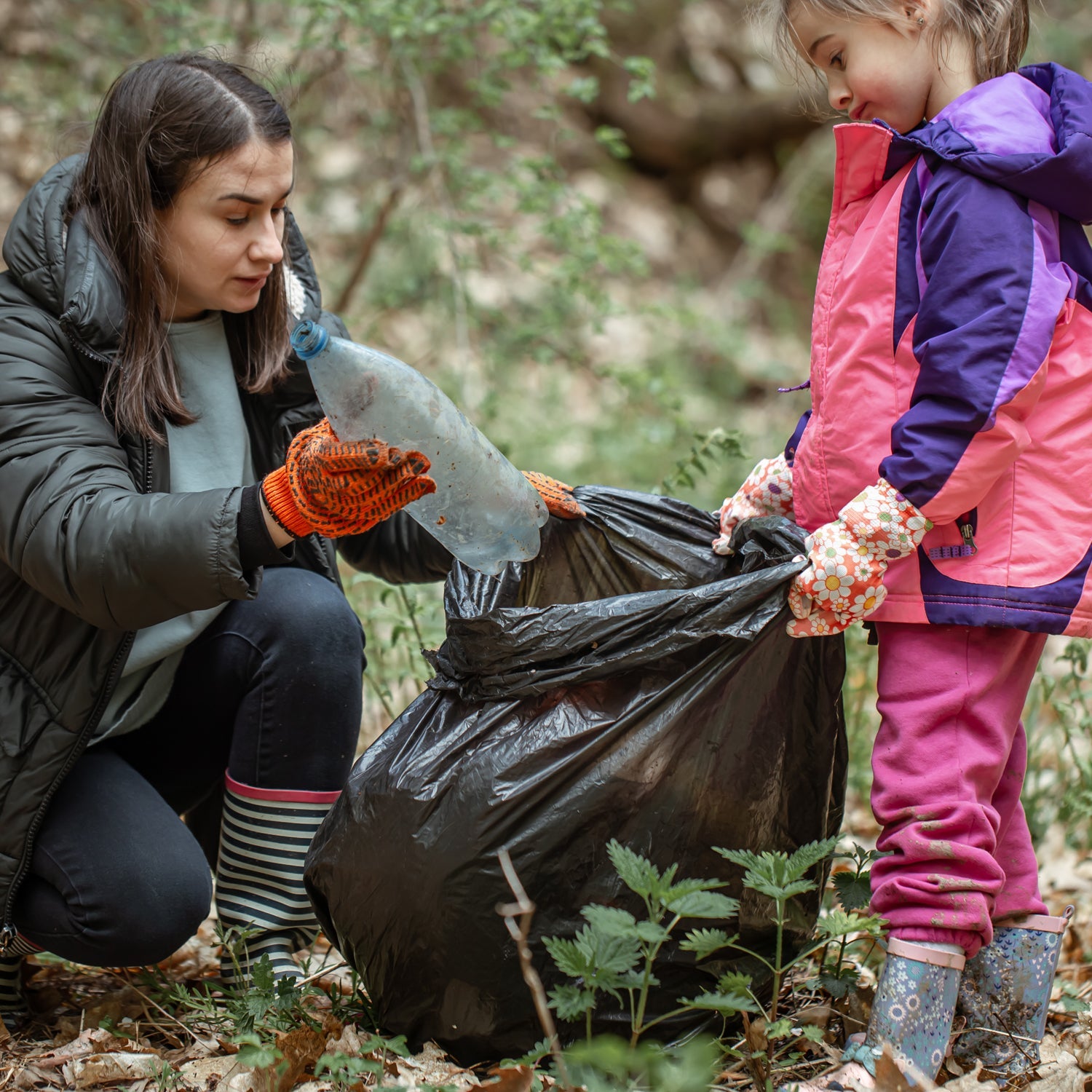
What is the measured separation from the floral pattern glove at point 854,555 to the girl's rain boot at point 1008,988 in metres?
0.62

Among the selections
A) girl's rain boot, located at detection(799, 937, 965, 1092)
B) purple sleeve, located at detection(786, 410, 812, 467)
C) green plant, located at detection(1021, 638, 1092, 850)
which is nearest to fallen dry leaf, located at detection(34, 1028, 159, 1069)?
girl's rain boot, located at detection(799, 937, 965, 1092)

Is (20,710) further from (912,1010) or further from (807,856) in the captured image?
(912,1010)

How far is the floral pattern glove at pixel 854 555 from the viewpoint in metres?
1.46

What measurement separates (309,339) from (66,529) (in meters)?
0.44

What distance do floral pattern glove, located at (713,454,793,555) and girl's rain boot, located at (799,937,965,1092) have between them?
0.69m

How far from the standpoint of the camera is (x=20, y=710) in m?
1.68

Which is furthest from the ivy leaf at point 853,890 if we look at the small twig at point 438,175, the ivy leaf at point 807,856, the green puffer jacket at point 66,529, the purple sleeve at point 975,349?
the small twig at point 438,175

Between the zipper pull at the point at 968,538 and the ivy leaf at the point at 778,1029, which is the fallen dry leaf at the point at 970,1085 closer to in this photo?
the ivy leaf at the point at 778,1029

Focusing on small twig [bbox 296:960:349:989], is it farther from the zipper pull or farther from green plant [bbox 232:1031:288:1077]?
the zipper pull

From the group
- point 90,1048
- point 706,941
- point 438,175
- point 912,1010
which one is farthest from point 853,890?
point 438,175

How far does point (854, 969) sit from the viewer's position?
5.44 ft

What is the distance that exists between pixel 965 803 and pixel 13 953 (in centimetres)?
153

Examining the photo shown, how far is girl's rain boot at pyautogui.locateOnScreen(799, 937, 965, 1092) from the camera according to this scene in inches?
59.2

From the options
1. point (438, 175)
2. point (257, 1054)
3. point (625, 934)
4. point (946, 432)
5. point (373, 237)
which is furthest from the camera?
point (373, 237)
